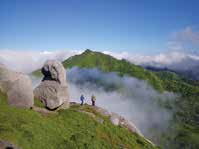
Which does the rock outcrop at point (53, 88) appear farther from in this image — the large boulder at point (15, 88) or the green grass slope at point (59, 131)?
the large boulder at point (15, 88)

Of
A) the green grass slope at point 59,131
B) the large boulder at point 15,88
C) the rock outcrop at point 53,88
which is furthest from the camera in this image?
the rock outcrop at point 53,88

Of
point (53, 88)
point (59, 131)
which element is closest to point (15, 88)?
point (53, 88)

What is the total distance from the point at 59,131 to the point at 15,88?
1158cm

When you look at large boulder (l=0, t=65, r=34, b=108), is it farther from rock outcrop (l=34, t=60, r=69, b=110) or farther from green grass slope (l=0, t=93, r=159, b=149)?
rock outcrop (l=34, t=60, r=69, b=110)

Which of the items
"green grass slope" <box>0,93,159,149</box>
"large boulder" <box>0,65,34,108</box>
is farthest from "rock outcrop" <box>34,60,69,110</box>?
"large boulder" <box>0,65,34,108</box>

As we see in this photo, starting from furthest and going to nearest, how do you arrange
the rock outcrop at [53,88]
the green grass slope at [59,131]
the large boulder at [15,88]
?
the rock outcrop at [53,88] → the large boulder at [15,88] → the green grass slope at [59,131]

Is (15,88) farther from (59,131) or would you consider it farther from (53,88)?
(59,131)

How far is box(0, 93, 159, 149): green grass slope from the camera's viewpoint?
33219mm

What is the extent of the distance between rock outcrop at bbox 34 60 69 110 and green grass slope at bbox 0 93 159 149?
2.92 meters

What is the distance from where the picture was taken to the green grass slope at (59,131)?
1308 inches

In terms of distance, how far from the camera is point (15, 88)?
148 ft

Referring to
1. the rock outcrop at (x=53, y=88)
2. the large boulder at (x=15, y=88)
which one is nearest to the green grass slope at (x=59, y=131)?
the large boulder at (x=15, y=88)

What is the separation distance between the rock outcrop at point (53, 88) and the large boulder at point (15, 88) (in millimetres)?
6863

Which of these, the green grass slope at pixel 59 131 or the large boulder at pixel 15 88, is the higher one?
the large boulder at pixel 15 88
